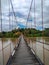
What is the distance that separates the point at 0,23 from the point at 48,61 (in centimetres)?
201

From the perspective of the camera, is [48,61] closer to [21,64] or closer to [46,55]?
[46,55]

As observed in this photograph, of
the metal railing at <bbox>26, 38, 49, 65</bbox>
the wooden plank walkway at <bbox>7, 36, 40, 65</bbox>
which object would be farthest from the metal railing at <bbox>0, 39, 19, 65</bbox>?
the metal railing at <bbox>26, 38, 49, 65</bbox>

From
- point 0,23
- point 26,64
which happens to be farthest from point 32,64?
point 0,23

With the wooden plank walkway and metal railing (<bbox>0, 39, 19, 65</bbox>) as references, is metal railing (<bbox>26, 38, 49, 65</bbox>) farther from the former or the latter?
metal railing (<bbox>0, 39, 19, 65</bbox>)

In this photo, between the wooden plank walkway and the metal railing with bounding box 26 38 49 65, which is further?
the wooden plank walkway

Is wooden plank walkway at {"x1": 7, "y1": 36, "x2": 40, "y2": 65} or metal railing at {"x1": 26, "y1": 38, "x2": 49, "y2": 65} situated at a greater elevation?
metal railing at {"x1": 26, "y1": 38, "x2": 49, "y2": 65}

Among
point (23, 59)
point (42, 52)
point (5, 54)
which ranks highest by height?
point (42, 52)

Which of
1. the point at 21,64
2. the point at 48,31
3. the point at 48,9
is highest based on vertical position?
the point at 48,9

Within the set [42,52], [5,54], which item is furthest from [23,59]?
[42,52]

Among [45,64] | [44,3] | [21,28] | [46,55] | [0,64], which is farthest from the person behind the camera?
[21,28]

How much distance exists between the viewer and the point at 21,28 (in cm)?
6550

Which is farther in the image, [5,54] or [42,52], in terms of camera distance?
[5,54]

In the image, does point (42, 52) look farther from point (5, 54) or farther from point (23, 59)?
point (5, 54)

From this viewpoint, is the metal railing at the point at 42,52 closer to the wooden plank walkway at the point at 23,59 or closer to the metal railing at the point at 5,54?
the wooden plank walkway at the point at 23,59
